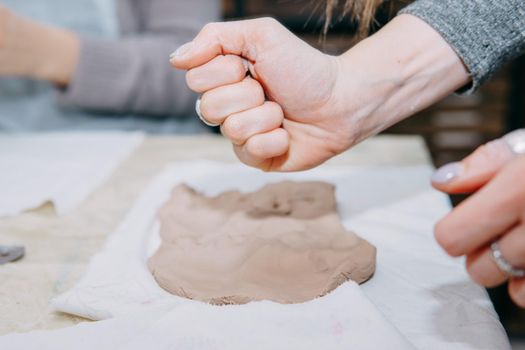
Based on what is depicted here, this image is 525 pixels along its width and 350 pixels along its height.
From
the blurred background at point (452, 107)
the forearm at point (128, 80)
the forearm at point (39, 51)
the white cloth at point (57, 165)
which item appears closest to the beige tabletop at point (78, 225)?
the white cloth at point (57, 165)

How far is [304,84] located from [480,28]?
0.24m

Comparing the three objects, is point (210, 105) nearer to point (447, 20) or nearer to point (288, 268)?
point (288, 268)

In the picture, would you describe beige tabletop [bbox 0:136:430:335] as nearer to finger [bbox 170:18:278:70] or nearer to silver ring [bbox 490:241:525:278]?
finger [bbox 170:18:278:70]

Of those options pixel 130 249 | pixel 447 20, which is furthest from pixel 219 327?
pixel 447 20

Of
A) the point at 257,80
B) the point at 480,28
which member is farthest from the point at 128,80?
the point at 480,28

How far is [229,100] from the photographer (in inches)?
27.6

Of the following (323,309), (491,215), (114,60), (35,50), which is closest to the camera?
(491,215)

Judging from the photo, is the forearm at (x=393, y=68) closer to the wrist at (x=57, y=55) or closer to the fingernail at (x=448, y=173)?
the fingernail at (x=448, y=173)

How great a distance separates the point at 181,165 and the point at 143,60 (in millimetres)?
416

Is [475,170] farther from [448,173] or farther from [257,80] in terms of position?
[257,80]

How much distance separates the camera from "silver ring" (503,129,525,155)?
49cm

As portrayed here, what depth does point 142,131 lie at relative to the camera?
136 centimetres

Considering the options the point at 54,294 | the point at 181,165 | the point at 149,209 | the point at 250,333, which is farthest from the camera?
the point at 181,165

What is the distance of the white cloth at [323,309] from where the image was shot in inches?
21.2
